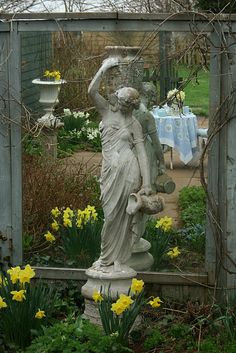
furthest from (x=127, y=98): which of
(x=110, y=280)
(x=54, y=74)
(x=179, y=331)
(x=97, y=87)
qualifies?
(x=54, y=74)

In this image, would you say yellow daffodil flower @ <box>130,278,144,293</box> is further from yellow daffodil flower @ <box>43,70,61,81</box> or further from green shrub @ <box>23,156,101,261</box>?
yellow daffodil flower @ <box>43,70,61,81</box>

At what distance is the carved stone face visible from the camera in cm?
587

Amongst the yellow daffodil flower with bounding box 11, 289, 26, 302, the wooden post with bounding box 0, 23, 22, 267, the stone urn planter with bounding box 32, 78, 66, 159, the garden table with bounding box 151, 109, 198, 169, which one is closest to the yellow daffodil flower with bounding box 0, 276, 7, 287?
the yellow daffodil flower with bounding box 11, 289, 26, 302

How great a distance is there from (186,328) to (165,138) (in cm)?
480

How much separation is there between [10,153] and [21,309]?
1.45m

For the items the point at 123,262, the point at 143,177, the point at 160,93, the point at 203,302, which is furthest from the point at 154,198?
the point at 160,93

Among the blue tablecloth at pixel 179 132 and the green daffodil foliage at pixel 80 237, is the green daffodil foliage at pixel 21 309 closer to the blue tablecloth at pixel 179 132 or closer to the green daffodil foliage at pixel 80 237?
the green daffodil foliage at pixel 80 237

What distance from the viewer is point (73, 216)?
23.2ft

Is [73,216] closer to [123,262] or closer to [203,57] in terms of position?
[123,262]

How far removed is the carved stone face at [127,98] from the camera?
5.87 meters

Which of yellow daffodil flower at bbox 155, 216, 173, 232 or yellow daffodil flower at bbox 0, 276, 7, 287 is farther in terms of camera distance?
yellow daffodil flower at bbox 155, 216, 173, 232

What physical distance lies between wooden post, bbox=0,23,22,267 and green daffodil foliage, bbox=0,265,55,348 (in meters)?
0.96

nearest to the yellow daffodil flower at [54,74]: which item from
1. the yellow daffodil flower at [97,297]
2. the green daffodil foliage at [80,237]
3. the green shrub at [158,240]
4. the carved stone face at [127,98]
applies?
the green daffodil foliage at [80,237]

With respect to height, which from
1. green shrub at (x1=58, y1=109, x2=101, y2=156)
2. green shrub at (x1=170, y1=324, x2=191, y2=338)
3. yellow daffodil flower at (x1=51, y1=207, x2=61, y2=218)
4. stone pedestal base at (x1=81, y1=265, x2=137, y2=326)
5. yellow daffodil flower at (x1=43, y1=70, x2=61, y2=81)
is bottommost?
green shrub at (x1=170, y1=324, x2=191, y2=338)
